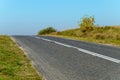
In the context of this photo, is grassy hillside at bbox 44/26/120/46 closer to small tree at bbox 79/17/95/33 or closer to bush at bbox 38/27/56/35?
small tree at bbox 79/17/95/33

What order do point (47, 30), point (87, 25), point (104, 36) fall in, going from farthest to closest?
point (47, 30) → point (87, 25) → point (104, 36)

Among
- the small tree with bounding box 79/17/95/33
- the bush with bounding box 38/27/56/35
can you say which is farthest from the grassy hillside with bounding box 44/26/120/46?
the bush with bounding box 38/27/56/35

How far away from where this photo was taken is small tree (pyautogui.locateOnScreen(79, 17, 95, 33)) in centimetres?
5905

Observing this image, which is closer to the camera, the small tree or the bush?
the small tree

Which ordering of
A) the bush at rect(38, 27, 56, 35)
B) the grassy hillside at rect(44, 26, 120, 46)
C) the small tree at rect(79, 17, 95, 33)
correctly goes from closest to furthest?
the grassy hillside at rect(44, 26, 120, 46) < the small tree at rect(79, 17, 95, 33) < the bush at rect(38, 27, 56, 35)

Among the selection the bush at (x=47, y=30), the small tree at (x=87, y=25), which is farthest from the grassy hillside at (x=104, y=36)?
the bush at (x=47, y=30)

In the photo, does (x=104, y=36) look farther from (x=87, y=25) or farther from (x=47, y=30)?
(x=47, y=30)

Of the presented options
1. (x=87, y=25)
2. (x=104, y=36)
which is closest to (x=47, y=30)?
(x=87, y=25)

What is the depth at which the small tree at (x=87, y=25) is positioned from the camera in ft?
194

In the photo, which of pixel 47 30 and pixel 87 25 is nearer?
pixel 87 25

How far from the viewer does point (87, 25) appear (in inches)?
2367

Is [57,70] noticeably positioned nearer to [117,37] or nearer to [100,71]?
[100,71]

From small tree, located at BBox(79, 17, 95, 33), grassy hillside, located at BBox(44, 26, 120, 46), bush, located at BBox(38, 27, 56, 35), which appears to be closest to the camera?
grassy hillside, located at BBox(44, 26, 120, 46)

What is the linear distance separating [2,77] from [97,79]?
9.53 ft
